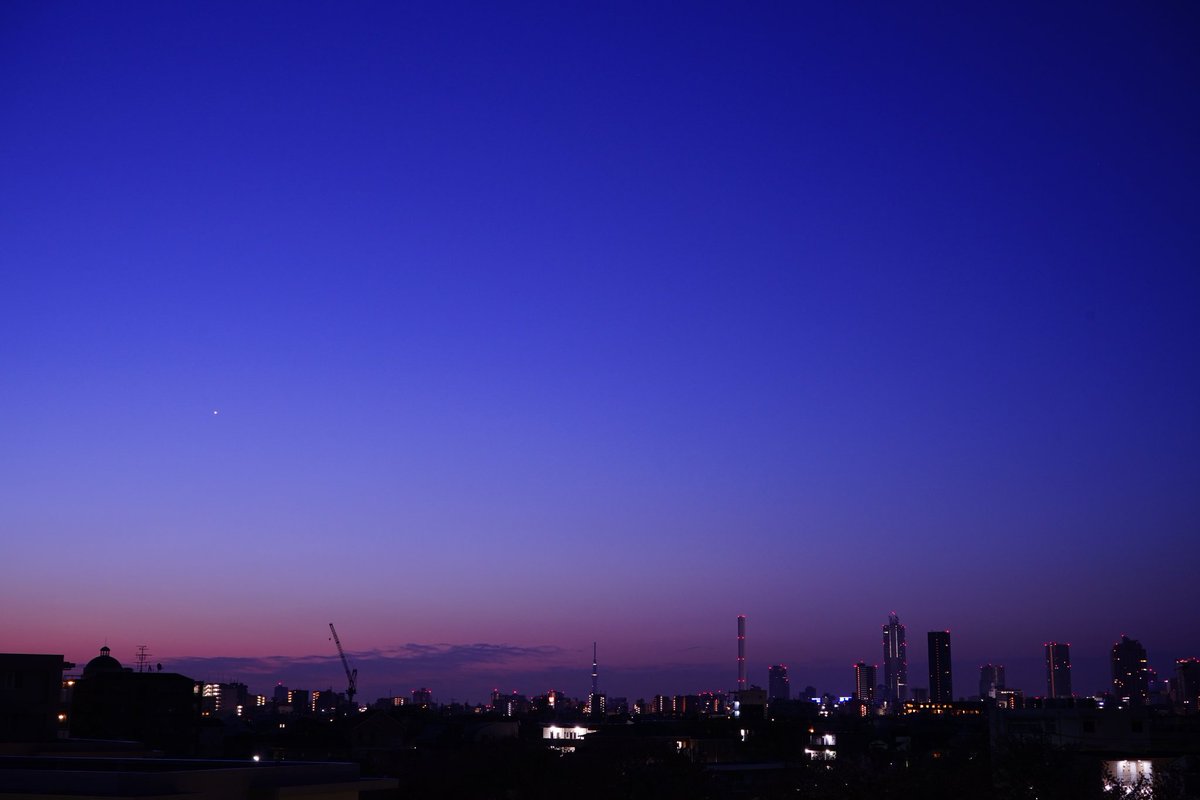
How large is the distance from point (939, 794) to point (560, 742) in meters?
50.5

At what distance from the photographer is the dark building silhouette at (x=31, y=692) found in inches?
1687

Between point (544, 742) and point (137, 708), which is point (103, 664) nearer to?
point (137, 708)

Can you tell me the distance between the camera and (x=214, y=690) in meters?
163

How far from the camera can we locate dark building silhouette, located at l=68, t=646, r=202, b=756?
63.8m

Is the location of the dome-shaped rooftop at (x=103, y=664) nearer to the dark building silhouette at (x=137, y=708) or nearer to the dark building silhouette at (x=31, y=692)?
the dark building silhouette at (x=137, y=708)

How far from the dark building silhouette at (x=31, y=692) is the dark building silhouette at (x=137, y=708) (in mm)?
20651

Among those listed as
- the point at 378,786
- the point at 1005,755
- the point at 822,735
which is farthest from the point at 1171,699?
the point at 378,786

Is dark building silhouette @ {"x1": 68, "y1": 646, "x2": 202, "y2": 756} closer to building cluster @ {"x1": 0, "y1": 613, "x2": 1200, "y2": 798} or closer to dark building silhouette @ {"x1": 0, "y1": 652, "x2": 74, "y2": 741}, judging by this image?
building cluster @ {"x1": 0, "y1": 613, "x2": 1200, "y2": 798}

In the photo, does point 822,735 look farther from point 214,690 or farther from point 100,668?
point 214,690

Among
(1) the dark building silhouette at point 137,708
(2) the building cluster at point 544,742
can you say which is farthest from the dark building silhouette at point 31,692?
(1) the dark building silhouette at point 137,708

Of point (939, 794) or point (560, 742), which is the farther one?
point (560, 742)

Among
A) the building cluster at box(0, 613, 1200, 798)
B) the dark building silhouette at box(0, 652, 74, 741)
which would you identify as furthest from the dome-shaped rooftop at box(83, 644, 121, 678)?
the dark building silhouette at box(0, 652, 74, 741)

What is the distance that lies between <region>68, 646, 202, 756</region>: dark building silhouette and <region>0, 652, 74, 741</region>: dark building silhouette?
813 inches

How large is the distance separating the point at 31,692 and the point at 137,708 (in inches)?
888
